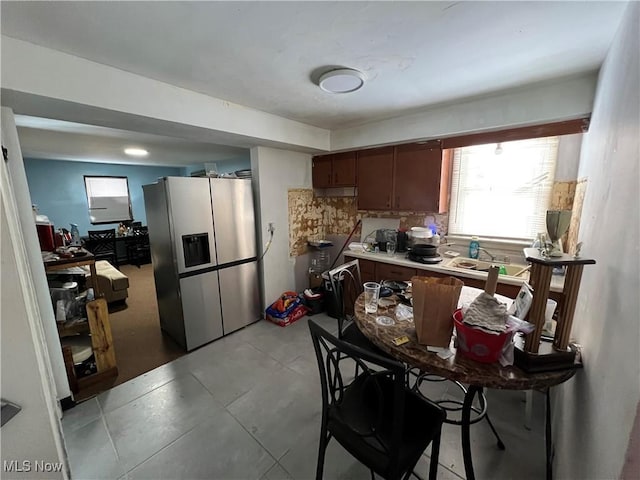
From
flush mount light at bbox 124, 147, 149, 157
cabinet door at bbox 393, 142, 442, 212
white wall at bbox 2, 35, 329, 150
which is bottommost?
cabinet door at bbox 393, 142, 442, 212

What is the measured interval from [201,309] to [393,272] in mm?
2107

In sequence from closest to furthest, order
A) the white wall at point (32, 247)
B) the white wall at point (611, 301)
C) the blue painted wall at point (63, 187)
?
the white wall at point (611, 301)
the white wall at point (32, 247)
the blue painted wall at point (63, 187)

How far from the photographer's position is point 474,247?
2.66m

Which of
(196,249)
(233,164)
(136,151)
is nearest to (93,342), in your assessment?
(196,249)

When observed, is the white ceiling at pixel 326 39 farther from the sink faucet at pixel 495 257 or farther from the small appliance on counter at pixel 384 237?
the small appliance on counter at pixel 384 237

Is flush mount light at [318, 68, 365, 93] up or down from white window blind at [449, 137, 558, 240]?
up

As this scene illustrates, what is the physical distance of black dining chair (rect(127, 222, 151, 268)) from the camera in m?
5.92

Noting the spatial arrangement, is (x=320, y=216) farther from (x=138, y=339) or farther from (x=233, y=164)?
(x=233, y=164)

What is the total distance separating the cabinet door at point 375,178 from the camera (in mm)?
2965

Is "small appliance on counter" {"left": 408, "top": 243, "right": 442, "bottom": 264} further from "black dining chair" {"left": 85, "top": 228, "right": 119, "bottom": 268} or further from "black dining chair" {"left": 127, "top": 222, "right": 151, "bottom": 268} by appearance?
"black dining chair" {"left": 85, "top": 228, "right": 119, "bottom": 268}

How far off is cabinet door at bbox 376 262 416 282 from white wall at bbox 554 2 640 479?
1.38m


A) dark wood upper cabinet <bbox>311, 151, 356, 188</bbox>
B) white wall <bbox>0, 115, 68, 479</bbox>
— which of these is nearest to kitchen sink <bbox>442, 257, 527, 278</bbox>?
dark wood upper cabinet <bbox>311, 151, 356, 188</bbox>

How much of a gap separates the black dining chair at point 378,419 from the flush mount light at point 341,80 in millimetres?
1598

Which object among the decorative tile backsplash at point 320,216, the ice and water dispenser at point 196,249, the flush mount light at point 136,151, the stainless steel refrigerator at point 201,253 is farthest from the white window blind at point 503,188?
the flush mount light at point 136,151
